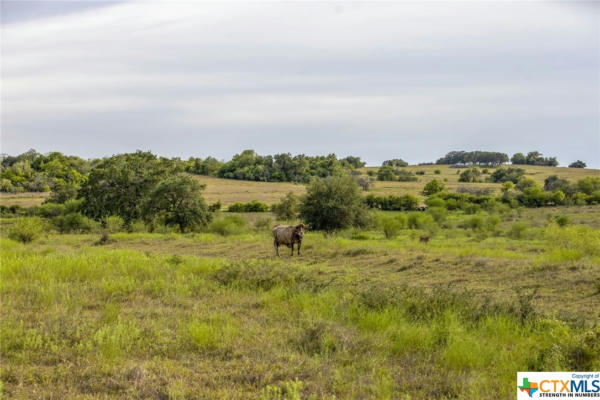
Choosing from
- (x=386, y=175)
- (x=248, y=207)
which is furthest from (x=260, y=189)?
(x=386, y=175)

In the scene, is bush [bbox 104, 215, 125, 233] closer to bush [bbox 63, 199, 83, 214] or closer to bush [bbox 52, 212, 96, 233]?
bush [bbox 52, 212, 96, 233]

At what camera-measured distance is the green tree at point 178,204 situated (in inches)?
1384

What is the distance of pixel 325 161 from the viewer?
104 m

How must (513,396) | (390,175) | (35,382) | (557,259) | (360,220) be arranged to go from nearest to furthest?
1. (513,396)
2. (35,382)
3. (557,259)
4. (360,220)
5. (390,175)

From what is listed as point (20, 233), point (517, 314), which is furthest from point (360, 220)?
point (517, 314)

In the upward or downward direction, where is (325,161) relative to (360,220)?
upward

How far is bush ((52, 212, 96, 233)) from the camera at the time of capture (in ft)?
124

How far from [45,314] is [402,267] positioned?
32.5 ft

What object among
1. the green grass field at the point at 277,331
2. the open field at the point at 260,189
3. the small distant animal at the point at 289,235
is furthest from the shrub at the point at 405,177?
the green grass field at the point at 277,331

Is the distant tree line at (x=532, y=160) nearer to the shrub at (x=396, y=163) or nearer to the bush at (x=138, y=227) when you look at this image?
the shrub at (x=396, y=163)

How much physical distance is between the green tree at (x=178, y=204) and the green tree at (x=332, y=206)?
860cm

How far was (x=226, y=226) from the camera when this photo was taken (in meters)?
34.3

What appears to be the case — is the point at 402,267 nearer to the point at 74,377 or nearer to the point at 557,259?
the point at 557,259

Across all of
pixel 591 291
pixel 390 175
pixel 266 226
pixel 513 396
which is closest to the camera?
pixel 513 396
